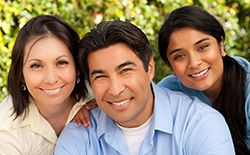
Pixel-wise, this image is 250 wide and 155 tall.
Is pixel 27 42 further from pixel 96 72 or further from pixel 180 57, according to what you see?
pixel 180 57

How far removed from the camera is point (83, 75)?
300cm

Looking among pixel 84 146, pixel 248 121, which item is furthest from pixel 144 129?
pixel 248 121

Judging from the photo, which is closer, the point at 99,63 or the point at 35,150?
the point at 99,63

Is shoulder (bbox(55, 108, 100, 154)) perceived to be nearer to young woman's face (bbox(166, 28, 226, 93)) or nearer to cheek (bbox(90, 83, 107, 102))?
cheek (bbox(90, 83, 107, 102))

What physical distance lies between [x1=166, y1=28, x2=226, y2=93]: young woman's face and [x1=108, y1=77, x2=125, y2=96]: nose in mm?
547

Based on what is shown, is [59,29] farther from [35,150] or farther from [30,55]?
Answer: [35,150]

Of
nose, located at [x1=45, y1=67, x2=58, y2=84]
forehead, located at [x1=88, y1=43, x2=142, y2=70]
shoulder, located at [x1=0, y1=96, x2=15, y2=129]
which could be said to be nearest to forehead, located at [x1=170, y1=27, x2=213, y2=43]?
forehead, located at [x1=88, y1=43, x2=142, y2=70]

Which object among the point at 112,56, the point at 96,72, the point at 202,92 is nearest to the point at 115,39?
the point at 112,56

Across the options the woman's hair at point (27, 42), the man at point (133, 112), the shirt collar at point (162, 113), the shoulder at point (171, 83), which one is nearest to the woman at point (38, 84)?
the woman's hair at point (27, 42)

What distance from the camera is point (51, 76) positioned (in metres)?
2.78

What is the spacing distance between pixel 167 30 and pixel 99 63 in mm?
626

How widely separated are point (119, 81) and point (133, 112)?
0.21 metres

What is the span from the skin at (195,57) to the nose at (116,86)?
547mm

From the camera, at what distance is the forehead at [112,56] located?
2537 mm
